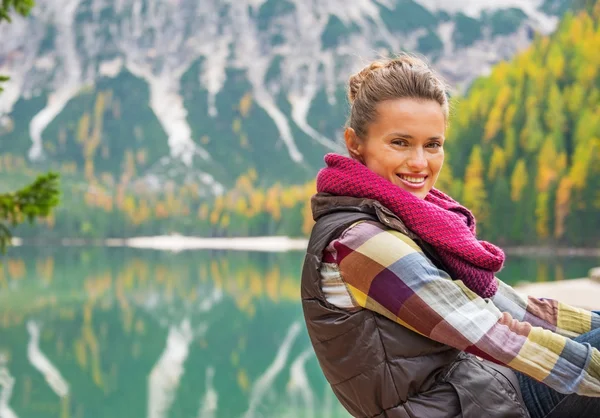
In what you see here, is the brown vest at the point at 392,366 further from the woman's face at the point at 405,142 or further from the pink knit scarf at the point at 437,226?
the woman's face at the point at 405,142

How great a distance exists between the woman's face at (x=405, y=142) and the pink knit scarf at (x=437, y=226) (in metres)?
0.08

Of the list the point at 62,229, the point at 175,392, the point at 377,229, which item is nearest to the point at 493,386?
the point at 377,229

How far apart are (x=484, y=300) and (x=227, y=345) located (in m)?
19.1

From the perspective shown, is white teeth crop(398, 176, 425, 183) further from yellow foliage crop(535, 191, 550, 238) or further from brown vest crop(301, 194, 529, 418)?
yellow foliage crop(535, 191, 550, 238)

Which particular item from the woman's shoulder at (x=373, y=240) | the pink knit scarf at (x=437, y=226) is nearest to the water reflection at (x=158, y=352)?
the pink knit scarf at (x=437, y=226)

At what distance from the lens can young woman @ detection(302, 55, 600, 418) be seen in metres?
1.75

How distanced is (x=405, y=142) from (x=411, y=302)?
49cm

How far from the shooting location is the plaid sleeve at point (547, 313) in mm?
2244

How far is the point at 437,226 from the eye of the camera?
1.87 metres

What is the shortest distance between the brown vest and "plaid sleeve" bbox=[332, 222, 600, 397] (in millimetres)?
46

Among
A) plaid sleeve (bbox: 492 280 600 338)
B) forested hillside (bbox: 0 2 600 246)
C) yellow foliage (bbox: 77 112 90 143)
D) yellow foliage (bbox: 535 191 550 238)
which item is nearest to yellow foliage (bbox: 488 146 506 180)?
forested hillside (bbox: 0 2 600 246)

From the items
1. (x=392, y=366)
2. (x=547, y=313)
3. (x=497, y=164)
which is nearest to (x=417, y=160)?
(x=392, y=366)

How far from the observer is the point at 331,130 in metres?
181

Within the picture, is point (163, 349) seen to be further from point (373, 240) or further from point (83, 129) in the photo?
point (83, 129)
